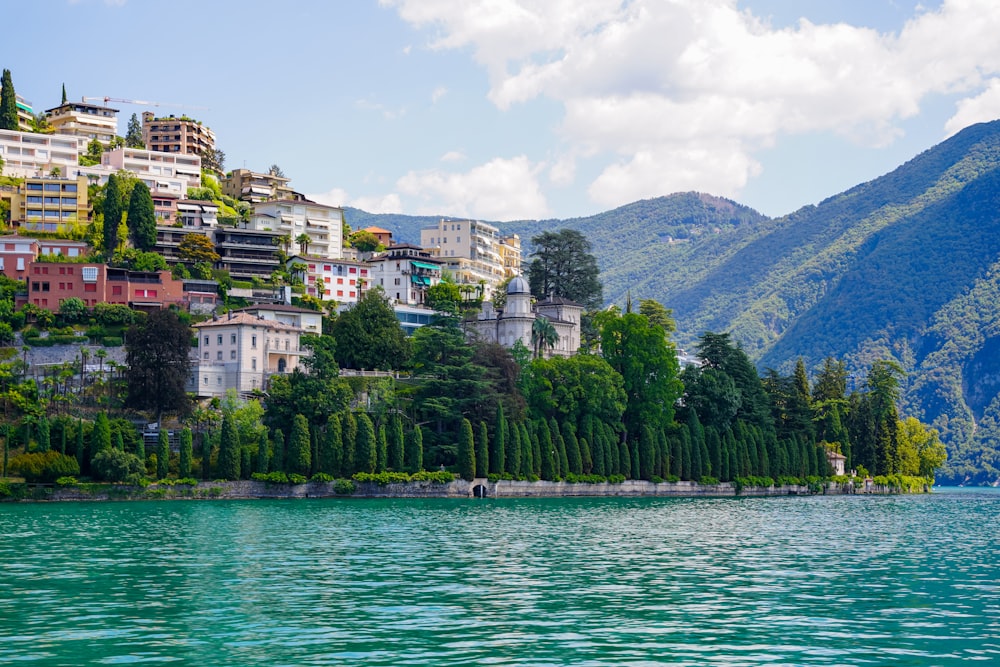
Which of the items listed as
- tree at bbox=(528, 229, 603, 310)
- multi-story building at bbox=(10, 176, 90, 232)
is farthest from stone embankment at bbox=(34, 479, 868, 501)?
multi-story building at bbox=(10, 176, 90, 232)

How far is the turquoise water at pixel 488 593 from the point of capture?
29.8 m

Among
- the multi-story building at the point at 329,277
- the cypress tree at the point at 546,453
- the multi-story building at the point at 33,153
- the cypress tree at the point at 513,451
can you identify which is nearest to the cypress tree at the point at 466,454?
the cypress tree at the point at 513,451

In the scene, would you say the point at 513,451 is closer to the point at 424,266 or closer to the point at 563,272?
the point at 563,272

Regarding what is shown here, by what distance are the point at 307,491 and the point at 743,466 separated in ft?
162

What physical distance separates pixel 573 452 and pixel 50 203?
75111 mm

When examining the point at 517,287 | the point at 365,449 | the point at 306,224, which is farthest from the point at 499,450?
the point at 306,224

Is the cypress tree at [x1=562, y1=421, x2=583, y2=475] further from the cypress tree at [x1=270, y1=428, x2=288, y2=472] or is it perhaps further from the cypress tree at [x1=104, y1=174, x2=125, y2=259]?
the cypress tree at [x1=104, y1=174, x2=125, y2=259]

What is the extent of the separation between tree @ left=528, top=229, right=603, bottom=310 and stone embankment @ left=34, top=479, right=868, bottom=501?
4263cm

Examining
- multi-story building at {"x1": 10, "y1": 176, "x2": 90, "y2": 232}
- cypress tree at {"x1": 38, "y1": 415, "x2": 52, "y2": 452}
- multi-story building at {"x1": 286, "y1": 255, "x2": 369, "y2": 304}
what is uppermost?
→ multi-story building at {"x1": 10, "y1": 176, "x2": 90, "y2": 232}

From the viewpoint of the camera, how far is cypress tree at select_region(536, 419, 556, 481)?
366 feet

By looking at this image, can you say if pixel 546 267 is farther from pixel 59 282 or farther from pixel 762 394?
pixel 59 282

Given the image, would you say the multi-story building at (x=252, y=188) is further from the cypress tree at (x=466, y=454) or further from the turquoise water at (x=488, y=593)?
the turquoise water at (x=488, y=593)

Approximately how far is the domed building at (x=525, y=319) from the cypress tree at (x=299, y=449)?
126 feet

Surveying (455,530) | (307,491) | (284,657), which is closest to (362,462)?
(307,491)
